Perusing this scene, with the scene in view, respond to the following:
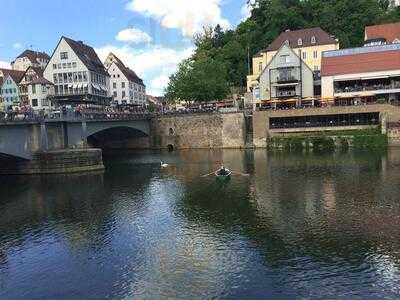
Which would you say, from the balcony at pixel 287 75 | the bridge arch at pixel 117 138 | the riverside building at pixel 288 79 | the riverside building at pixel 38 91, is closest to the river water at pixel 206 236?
the riverside building at pixel 288 79

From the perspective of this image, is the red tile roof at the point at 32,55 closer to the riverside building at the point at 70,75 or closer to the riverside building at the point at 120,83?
the riverside building at the point at 120,83

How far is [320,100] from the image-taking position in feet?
328

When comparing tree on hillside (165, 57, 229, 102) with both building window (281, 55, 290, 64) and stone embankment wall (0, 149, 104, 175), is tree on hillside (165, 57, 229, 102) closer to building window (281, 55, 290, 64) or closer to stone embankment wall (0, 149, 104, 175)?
building window (281, 55, 290, 64)

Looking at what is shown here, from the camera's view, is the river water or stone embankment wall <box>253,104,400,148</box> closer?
the river water

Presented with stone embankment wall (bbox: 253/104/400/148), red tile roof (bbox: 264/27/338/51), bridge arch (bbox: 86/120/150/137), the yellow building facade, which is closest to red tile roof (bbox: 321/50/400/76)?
stone embankment wall (bbox: 253/104/400/148)

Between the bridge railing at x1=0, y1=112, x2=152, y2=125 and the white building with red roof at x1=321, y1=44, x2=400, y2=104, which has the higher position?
the white building with red roof at x1=321, y1=44, x2=400, y2=104

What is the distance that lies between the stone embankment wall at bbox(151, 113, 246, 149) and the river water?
39.2 metres

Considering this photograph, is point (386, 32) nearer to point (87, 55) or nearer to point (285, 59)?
point (285, 59)

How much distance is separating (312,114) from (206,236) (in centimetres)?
6526

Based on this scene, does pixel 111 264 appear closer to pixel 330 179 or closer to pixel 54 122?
pixel 330 179

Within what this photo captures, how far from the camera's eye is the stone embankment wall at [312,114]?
88000mm

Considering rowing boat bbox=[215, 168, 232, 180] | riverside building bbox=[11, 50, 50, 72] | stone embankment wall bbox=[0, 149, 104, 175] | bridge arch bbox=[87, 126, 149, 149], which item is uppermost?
riverside building bbox=[11, 50, 50, 72]

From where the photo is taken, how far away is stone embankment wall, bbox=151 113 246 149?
101625mm

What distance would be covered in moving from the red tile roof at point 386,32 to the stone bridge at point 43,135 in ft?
254
